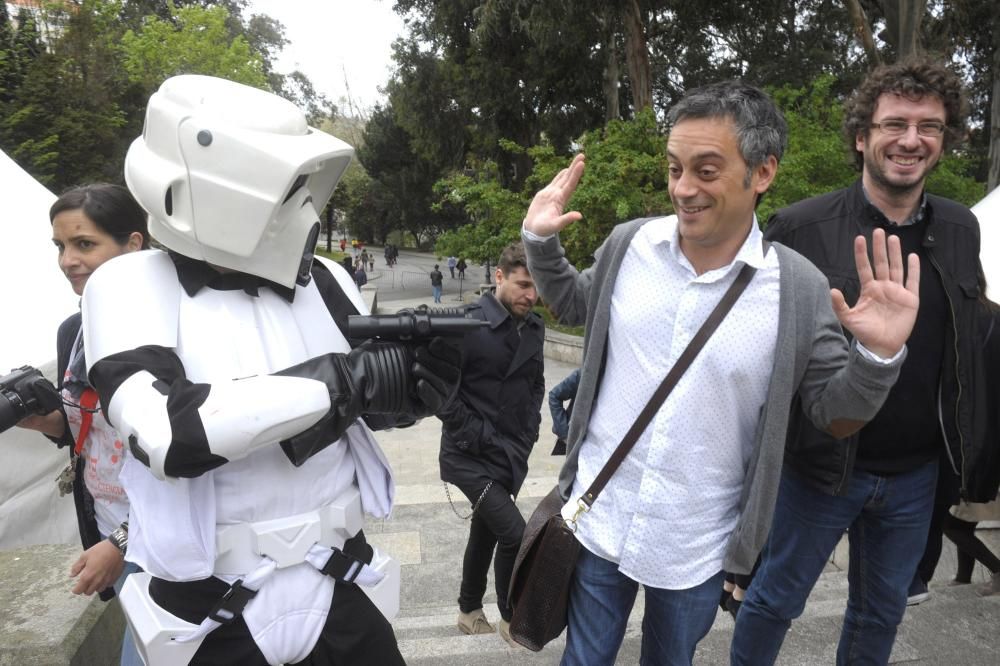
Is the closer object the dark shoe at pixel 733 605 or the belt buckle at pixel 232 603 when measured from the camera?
the belt buckle at pixel 232 603

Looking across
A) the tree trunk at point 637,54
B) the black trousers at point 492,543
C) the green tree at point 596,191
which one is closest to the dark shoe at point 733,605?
the black trousers at point 492,543

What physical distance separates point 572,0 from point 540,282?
1173 centimetres

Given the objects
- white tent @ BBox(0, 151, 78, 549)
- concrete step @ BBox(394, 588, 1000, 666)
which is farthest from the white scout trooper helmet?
white tent @ BBox(0, 151, 78, 549)

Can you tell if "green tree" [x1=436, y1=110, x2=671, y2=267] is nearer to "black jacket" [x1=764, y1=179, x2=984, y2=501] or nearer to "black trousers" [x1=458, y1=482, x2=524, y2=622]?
"black trousers" [x1=458, y1=482, x2=524, y2=622]

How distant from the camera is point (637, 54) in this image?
527 inches

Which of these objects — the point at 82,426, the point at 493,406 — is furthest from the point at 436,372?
the point at 493,406

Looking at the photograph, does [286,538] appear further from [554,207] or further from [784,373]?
[784,373]

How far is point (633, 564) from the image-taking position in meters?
1.78

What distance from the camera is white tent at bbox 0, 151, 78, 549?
13.4 feet

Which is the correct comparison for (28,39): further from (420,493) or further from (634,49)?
(420,493)

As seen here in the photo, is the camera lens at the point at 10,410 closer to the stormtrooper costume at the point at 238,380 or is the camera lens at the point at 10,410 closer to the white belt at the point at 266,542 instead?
the stormtrooper costume at the point at 238,380

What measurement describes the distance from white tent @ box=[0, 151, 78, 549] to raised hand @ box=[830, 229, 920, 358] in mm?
4080

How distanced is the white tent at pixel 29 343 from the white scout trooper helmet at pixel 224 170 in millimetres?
3016

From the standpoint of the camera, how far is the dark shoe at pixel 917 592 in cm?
271
